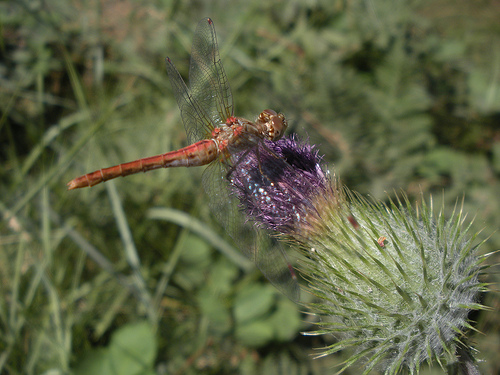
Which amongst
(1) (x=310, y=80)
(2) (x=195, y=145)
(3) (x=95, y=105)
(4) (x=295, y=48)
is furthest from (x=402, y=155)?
(3) (x=95, y=105)

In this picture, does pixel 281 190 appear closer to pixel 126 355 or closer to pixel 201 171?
pixel 126 355

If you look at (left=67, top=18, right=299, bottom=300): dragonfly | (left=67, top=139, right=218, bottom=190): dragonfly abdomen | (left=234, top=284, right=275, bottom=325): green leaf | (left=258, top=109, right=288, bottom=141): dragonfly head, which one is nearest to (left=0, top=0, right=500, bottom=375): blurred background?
(left=234, top=284, right=275, bottom=325): green leaf

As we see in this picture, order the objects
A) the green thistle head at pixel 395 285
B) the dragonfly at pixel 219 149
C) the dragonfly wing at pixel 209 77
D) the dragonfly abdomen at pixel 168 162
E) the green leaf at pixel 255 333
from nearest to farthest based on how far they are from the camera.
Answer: the green thistle head at pixel 395 285 → the dragonfly at pixel 219 149 → the dragonfly abdomen at pixel 168 162 → the dragonfly wing at pixel 209 77 → the green leaf at pixel 255 333

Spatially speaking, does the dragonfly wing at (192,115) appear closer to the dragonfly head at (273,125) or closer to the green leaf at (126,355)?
the dragonfly head at (273,125)

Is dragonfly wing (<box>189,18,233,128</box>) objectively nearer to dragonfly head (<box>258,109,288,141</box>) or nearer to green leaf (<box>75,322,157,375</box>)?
dragonfly head (<box>258,109,288,141</box>)

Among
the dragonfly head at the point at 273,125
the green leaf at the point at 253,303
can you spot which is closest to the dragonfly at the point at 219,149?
the dragonfly head at the point at 273,125

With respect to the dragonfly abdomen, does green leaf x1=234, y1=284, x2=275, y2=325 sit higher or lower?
lower
